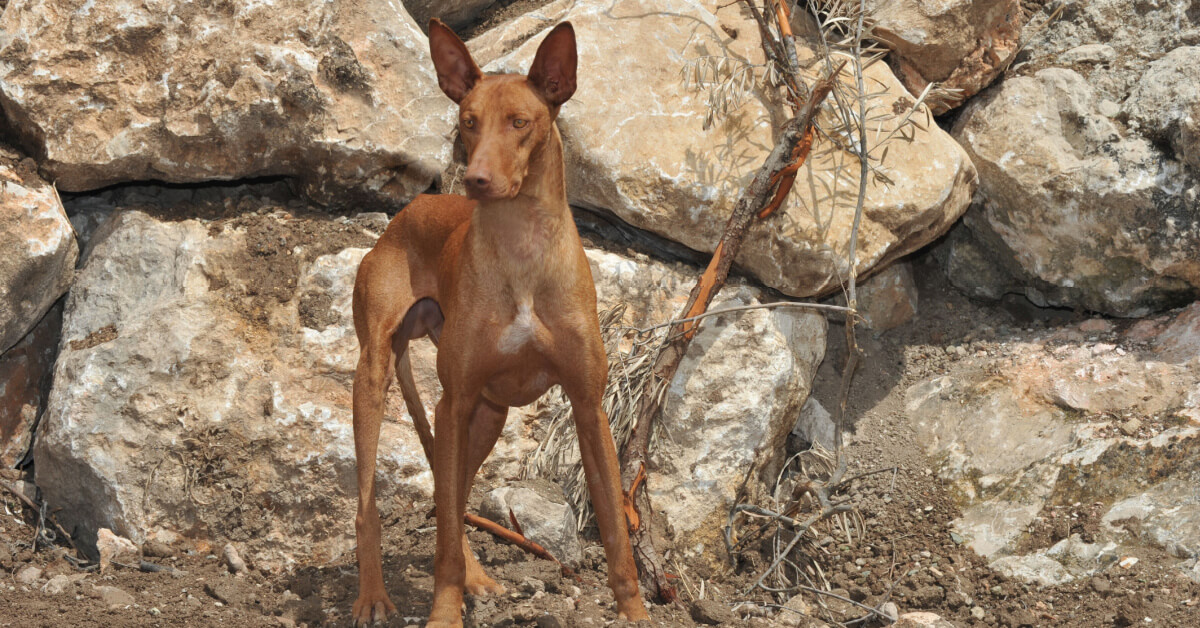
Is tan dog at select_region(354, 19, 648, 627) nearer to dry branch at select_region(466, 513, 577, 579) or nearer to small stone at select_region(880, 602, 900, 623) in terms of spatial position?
dry branch at select_region(466, 513, 577, 579)

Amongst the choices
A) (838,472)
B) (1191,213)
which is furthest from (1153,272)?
(838,472)

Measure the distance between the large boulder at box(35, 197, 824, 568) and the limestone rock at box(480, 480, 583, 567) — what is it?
1.69 ft

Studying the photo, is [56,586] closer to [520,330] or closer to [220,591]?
[220,591]

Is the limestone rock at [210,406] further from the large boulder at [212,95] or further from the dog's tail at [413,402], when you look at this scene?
the dog's tail at [413,402]

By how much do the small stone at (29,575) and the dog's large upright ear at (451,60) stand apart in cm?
302

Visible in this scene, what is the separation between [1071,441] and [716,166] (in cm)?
236

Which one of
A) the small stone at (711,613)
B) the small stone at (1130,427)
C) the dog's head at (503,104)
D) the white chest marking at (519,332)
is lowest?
the small stone at (711,613)

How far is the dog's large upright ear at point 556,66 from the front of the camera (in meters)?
3.80

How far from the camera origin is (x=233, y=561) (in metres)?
5.29

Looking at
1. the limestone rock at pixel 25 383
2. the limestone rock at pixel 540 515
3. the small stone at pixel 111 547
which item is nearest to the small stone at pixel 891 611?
the limestone rock at pixel 540 515

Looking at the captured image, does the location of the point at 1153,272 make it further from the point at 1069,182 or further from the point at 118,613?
the point at 118,613

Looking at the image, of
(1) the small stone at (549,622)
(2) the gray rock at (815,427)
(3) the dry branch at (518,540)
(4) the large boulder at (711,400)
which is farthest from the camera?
(2) the gray rock at (815,427)

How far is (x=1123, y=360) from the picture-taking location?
241 inches

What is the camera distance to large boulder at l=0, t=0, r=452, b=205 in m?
5.92
